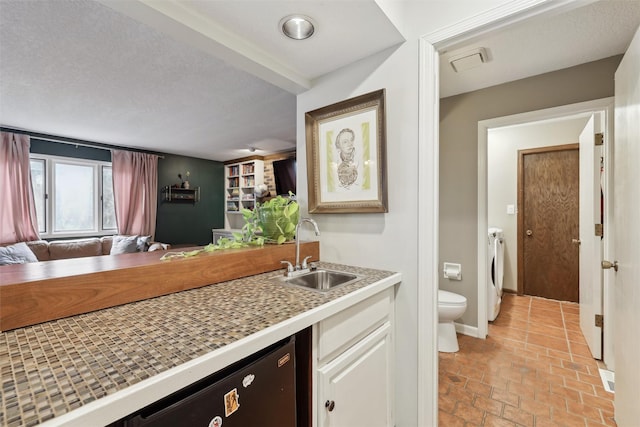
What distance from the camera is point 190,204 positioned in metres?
5.74

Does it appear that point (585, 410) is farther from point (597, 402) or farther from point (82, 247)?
point (82, 247)

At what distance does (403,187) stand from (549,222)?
3.19m

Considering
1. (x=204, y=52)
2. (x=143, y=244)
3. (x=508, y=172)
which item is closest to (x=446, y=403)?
(x=204, y=52)

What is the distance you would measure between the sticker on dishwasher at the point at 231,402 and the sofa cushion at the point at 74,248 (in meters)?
4.51

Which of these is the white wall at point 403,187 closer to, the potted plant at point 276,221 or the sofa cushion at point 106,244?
the potted plant at point 276,221

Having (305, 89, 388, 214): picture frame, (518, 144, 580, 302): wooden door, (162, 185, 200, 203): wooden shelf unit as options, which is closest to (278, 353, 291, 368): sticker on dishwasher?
(305, 89, 388, 214): picture frame

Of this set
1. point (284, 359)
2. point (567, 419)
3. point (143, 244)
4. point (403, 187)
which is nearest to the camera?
point (284, 359)

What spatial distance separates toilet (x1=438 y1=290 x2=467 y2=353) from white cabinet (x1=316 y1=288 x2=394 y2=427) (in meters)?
1.04

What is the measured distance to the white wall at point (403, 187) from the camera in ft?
4.64

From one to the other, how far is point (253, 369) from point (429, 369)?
3.30 feet

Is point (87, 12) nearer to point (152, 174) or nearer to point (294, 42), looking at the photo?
point (294, 42)

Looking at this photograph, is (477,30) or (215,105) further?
(215,105)

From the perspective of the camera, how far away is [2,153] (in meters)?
3.60

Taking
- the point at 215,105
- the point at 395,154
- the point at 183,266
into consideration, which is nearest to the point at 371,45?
the point at 395,154
